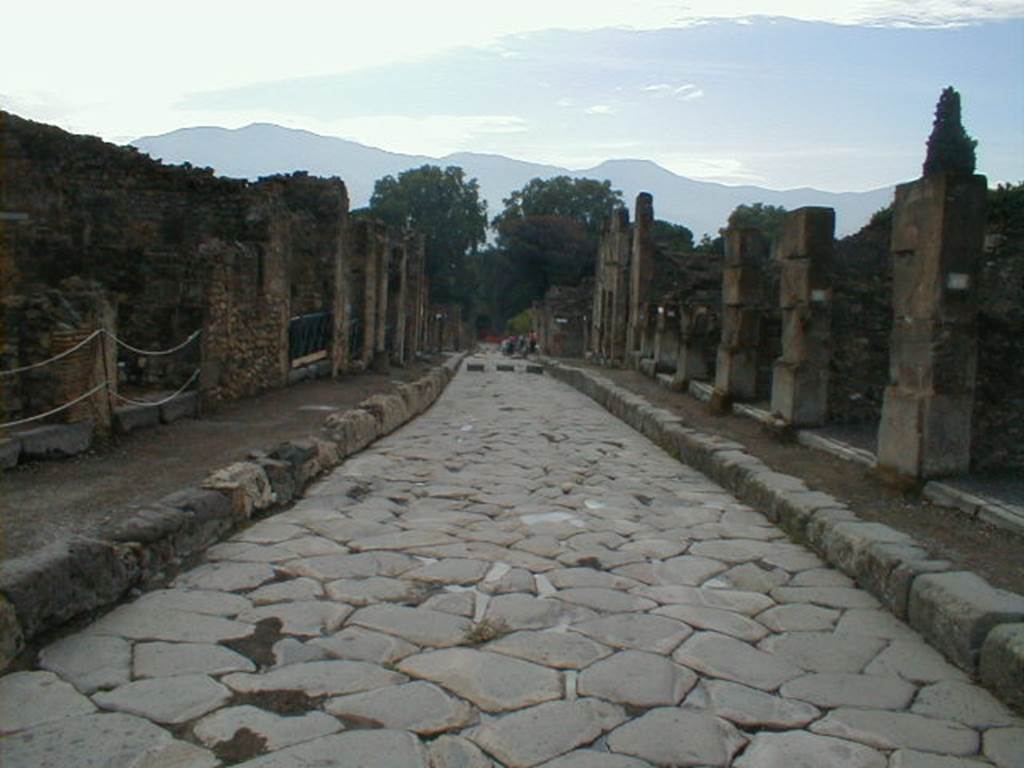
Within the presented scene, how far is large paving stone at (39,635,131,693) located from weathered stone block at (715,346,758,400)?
10371 mm

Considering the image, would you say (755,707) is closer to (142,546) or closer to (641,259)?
(142,546)

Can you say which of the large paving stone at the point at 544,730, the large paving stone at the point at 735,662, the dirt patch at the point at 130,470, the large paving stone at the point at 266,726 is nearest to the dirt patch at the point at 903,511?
the large paving stone at the point at 735,662

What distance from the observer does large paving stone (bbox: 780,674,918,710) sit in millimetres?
3740

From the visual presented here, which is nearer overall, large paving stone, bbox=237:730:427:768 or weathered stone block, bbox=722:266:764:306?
large paving stone, bbox=237:730:427:768

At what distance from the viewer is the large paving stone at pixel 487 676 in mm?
3635

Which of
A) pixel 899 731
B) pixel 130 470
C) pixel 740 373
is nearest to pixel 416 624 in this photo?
pixel 899 731

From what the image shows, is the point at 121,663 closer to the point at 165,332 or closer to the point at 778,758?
the point at 778,758

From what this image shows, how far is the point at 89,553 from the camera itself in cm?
439

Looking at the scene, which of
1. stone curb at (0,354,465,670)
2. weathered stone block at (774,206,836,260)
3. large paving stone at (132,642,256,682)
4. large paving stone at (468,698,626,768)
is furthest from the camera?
weathered stone block at (774,206,836,260)

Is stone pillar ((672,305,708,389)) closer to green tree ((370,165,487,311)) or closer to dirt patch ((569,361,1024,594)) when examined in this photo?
dirt patch ((569,361,1024,594))

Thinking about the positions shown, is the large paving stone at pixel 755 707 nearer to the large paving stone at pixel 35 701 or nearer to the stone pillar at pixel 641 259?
the large paving stone at pixel 35 701

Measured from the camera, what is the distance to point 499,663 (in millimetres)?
3992

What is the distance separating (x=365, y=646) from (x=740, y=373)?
394 inches

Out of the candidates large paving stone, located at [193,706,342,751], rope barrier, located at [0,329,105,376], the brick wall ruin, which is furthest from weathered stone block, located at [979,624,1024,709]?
the brick wall ruin
